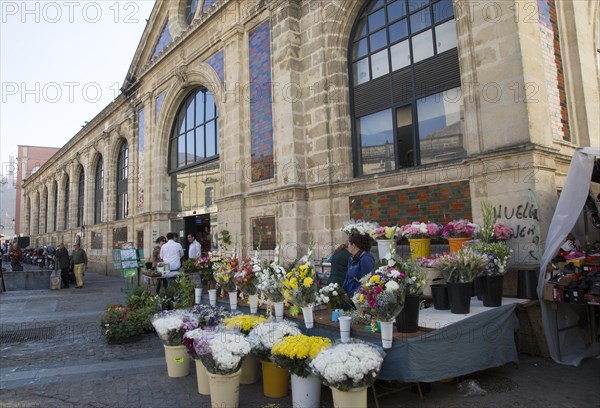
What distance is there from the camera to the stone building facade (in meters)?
6.65

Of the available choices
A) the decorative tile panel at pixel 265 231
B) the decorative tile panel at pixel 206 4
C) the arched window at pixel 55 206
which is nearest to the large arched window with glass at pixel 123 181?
the decorative tile panel at pixel 206 4

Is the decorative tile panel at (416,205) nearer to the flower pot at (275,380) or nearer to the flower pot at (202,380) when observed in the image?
the flower pot at (275,380)

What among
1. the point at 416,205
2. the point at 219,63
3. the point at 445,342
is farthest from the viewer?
the point at 219,63

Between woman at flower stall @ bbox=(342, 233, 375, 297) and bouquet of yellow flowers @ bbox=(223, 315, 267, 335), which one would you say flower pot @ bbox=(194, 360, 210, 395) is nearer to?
bouquet of yellow flowers @ bbox=(223, 315, 267, 335)

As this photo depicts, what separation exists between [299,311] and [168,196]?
13.1m

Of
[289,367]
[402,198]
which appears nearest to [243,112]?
[402,198]

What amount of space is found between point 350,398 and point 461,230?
11.6ft

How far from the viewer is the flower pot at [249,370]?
5078 mm

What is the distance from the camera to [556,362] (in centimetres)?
536

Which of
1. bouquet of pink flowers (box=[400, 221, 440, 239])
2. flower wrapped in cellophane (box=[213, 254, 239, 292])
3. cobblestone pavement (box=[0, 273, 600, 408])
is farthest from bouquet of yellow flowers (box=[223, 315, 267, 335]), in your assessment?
bouquet of pink flowers (box=[400, 221, 440, 239])

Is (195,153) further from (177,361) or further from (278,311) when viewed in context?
(278,311)

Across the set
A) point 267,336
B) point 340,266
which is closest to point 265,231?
point 340,266

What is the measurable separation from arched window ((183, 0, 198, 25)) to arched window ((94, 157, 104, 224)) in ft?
44.0

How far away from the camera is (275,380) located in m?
4.62
